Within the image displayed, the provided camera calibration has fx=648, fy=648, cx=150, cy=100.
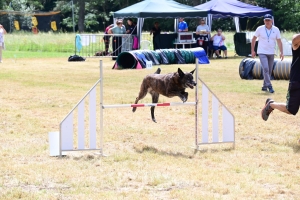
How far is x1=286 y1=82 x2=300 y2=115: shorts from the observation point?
340 inches

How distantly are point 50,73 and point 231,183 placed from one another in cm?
1535

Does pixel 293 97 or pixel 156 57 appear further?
pixel 156 57

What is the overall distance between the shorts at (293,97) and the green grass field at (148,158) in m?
0.52

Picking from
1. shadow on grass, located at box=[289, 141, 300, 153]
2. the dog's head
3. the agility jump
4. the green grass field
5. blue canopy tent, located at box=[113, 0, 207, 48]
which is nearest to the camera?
the green grass field

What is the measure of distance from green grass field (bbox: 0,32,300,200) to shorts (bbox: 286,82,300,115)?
0.52m

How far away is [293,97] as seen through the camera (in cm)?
871

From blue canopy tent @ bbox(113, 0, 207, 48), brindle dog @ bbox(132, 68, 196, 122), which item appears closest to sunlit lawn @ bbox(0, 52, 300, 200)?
brindle dog @ bbox(132, 68, 196, 122)

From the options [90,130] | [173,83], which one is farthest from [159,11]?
[90,130]

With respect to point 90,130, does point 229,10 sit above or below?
above

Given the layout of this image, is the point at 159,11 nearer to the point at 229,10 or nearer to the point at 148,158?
the point at 229,10

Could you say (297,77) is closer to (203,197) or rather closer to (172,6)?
(203,197)

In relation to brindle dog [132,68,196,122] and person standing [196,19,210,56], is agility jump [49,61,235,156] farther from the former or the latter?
person standing [196,19,210,56]

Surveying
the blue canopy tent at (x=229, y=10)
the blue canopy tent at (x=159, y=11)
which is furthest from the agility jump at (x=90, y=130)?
the blue canopy tent at (x=229, y=10)

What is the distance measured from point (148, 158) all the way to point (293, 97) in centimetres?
223
